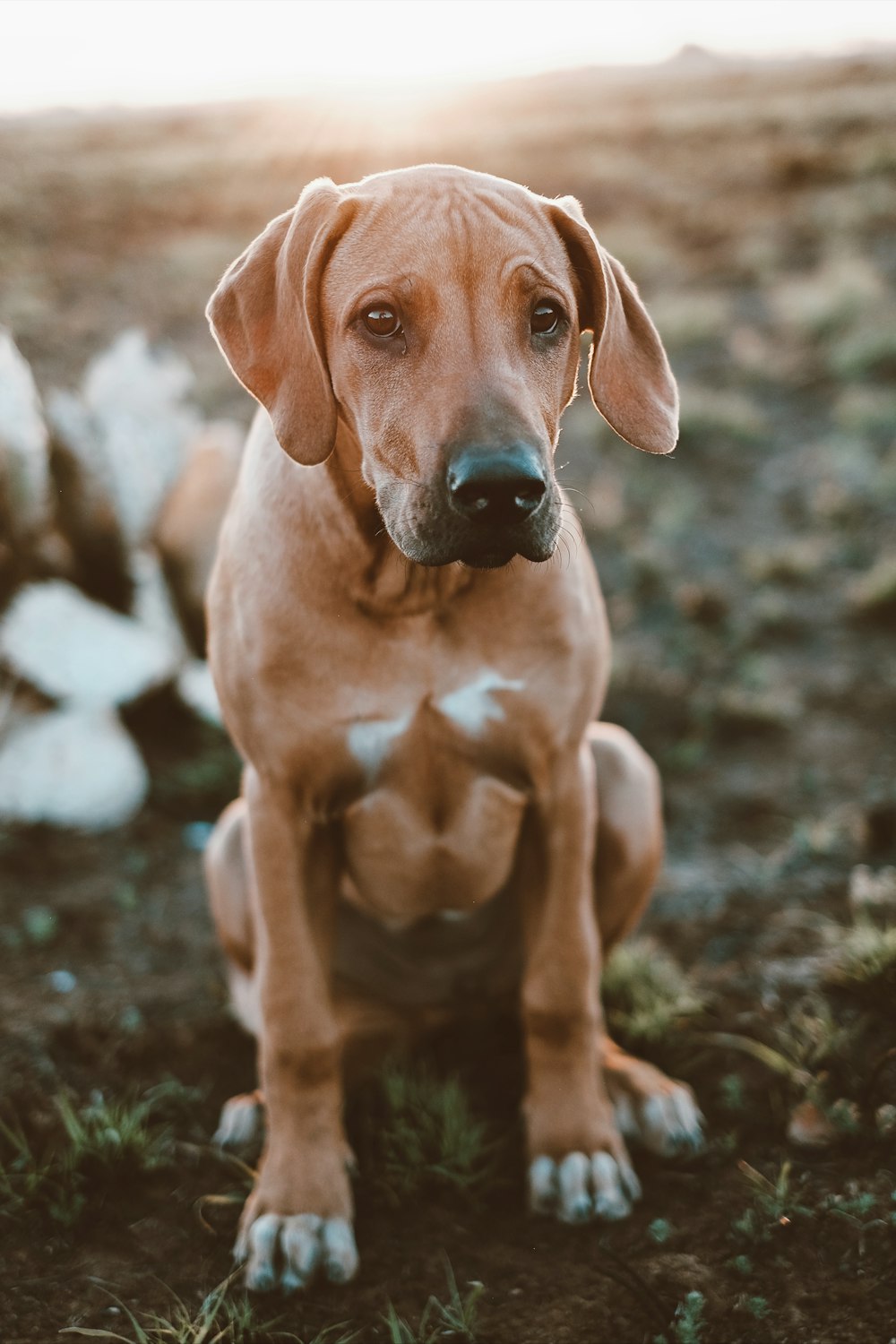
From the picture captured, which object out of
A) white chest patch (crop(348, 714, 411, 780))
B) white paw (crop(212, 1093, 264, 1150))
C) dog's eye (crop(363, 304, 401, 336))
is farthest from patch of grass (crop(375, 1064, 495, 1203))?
dog's eye (crop(363, 304, 401, 336))

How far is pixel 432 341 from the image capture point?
86.4 inches

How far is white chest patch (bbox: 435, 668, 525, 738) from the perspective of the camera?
8.02 feet

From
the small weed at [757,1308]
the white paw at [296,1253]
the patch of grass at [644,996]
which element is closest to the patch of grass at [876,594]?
the patch of grass at [644,996]

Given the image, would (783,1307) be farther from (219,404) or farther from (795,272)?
(795,272)

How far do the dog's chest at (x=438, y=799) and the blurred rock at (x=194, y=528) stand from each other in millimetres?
2422

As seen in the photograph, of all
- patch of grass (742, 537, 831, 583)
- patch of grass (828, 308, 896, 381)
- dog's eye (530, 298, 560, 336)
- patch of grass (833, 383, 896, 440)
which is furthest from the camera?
patch of grass (828, 308, 896, 381)

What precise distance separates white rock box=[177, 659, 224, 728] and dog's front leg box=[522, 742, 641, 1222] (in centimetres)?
247

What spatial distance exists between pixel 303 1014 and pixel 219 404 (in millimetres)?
6482

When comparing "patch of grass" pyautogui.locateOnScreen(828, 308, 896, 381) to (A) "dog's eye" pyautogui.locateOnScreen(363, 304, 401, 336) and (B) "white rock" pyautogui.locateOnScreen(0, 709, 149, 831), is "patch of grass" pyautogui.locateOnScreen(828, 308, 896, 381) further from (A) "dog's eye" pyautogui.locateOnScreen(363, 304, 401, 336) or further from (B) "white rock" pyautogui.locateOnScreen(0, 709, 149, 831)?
(A) "dog's eye" pyautogui.locateOnScreen(363, 304, 401, 336)

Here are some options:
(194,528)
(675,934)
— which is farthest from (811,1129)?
(194,528)

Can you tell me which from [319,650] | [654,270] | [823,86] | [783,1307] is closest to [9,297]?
[654,270]

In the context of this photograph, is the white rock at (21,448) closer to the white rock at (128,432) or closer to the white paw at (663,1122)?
the white rock at (128,432)

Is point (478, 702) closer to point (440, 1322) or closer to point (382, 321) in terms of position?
point (382, 321)

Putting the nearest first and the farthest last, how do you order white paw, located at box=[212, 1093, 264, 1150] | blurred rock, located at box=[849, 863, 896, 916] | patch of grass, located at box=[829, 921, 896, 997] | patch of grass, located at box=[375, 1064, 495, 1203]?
patch of grass, located at box=[375, 1064, 495, 1203] → white paw, located at box=[212, 1093, 264, 1150] → patch of grass, located at box=[829, 921, 896, 997] → blurred rock, located at box=[849, 863, 896, 916]
